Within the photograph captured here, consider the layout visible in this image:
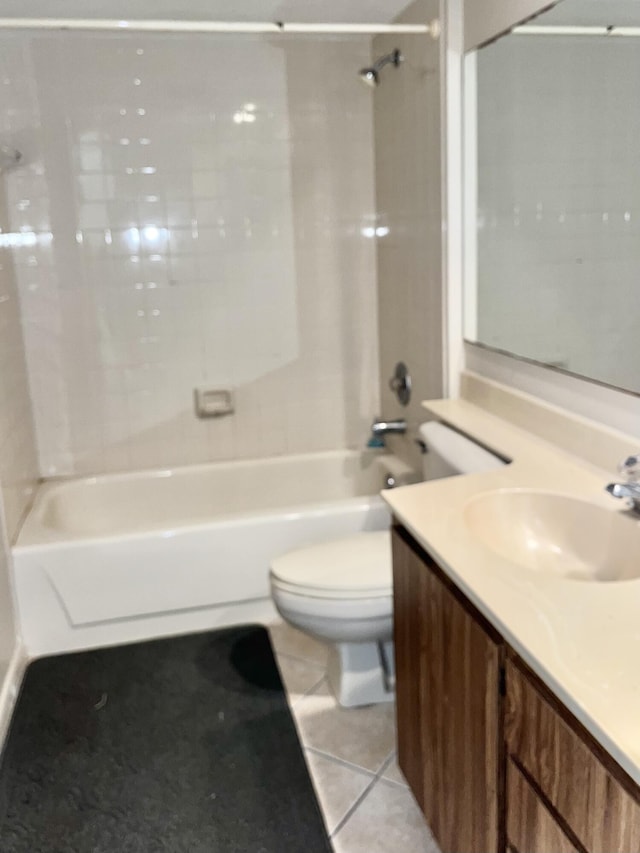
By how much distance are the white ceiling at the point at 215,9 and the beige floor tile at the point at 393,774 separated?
91.2 inches

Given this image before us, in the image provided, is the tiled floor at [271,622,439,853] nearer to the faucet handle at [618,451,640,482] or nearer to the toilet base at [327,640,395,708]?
the toilet base at [327,640,395,708]

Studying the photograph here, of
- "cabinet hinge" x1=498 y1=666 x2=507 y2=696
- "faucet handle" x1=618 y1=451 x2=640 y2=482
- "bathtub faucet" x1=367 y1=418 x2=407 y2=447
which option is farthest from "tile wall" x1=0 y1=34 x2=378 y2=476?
"cabinet hinge" x1=498 y1=666 x2=507 y2=696

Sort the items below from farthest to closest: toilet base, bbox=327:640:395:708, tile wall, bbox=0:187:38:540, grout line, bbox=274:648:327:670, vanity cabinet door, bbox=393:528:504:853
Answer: tile wall, bbox=0:187:38:540 < grout line, bbox=274:648:327:670 < toilet base, bbox=327:640:395:708 < vanity cabinet door, bbox=393:528:504:853

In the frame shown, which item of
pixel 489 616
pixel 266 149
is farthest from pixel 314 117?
pixel 489 616

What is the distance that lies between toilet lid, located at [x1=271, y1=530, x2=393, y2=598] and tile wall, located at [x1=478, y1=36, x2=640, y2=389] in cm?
69

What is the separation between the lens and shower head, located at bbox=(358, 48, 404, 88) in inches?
99.3

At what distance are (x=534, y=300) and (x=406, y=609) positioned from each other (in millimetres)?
1056

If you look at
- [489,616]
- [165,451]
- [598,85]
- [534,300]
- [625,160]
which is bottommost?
[165,451]

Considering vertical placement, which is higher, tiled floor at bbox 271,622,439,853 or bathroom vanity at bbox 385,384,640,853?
bathroom vanity at bbox 385,384,640,853

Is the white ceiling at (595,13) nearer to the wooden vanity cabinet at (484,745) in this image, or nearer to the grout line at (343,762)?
the wooden vanity cabinet at (484,745)

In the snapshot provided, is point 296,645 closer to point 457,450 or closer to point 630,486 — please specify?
point 457,450

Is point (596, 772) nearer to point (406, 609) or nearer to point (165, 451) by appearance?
point (406, 609)

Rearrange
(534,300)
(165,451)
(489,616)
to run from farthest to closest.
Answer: (165,451)
(534,300)
(489,616)

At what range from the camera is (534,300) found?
83.9 inches
